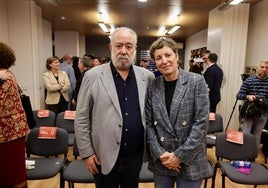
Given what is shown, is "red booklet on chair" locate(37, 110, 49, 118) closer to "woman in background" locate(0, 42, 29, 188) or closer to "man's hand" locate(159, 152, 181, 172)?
"woman in background" locate(0, 42, 29, 188)

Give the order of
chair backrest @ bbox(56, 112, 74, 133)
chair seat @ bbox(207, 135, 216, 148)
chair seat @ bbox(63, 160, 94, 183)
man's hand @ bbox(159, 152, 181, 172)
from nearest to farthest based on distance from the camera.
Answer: man's hand @ bbox(159, 152, 181, 172), chair seat @ bbox(63, 160, 94, 183), chair seat @ bbox(207, 135, 216, 148), chair backrest @ bbox(56, 112, 74, 133)

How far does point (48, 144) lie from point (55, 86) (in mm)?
1943

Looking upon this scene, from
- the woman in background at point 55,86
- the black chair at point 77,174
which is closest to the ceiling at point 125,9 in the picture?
the woman in background at point 55,86

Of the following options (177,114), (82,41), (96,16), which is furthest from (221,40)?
(82,41)

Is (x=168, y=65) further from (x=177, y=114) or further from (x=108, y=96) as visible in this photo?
(x=108, y=96)

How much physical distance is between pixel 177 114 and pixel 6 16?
14.8 ft

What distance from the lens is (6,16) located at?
4.71 m

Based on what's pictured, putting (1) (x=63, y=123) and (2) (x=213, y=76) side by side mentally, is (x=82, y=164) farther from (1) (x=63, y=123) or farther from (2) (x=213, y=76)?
(2) (x=213, y=76)

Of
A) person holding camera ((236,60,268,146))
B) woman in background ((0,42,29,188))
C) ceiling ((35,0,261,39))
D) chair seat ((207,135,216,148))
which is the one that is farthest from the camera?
ceiling ((35,0,261,39))

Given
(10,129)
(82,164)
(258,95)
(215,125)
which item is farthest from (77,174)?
(258,95)

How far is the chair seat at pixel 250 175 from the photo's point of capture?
7.21 ft

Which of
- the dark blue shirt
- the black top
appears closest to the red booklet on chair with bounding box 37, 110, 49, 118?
the dark blue shirt

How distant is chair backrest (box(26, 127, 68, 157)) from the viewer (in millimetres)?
2600

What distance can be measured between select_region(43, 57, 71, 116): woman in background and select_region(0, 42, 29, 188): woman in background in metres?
2.30
